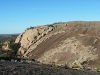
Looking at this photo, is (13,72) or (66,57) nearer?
(13,72)

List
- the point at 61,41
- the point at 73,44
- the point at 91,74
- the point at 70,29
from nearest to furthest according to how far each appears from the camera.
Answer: the point at 91,74, the point at 73,44, the point at 61,41, the point at 70,29

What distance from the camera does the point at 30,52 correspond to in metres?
72.0

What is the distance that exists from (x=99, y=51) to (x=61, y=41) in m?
14.9

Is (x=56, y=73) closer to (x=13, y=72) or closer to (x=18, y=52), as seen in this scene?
(x=13, y=72)

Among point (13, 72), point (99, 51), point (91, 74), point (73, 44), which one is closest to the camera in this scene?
point (13, 72)

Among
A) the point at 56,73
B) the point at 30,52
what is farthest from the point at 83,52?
the point at 56,73

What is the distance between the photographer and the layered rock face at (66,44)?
54.8 metres

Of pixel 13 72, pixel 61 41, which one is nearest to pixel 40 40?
pixel 61 41

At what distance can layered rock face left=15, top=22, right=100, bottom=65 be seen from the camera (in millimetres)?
54750

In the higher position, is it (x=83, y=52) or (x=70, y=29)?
(x=70, y=29)

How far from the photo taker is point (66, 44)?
6425cm

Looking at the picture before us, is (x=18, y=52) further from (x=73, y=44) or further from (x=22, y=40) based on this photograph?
(x=73, y=44)

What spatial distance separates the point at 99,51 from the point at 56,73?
31673 mm

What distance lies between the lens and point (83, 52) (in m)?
56.8
